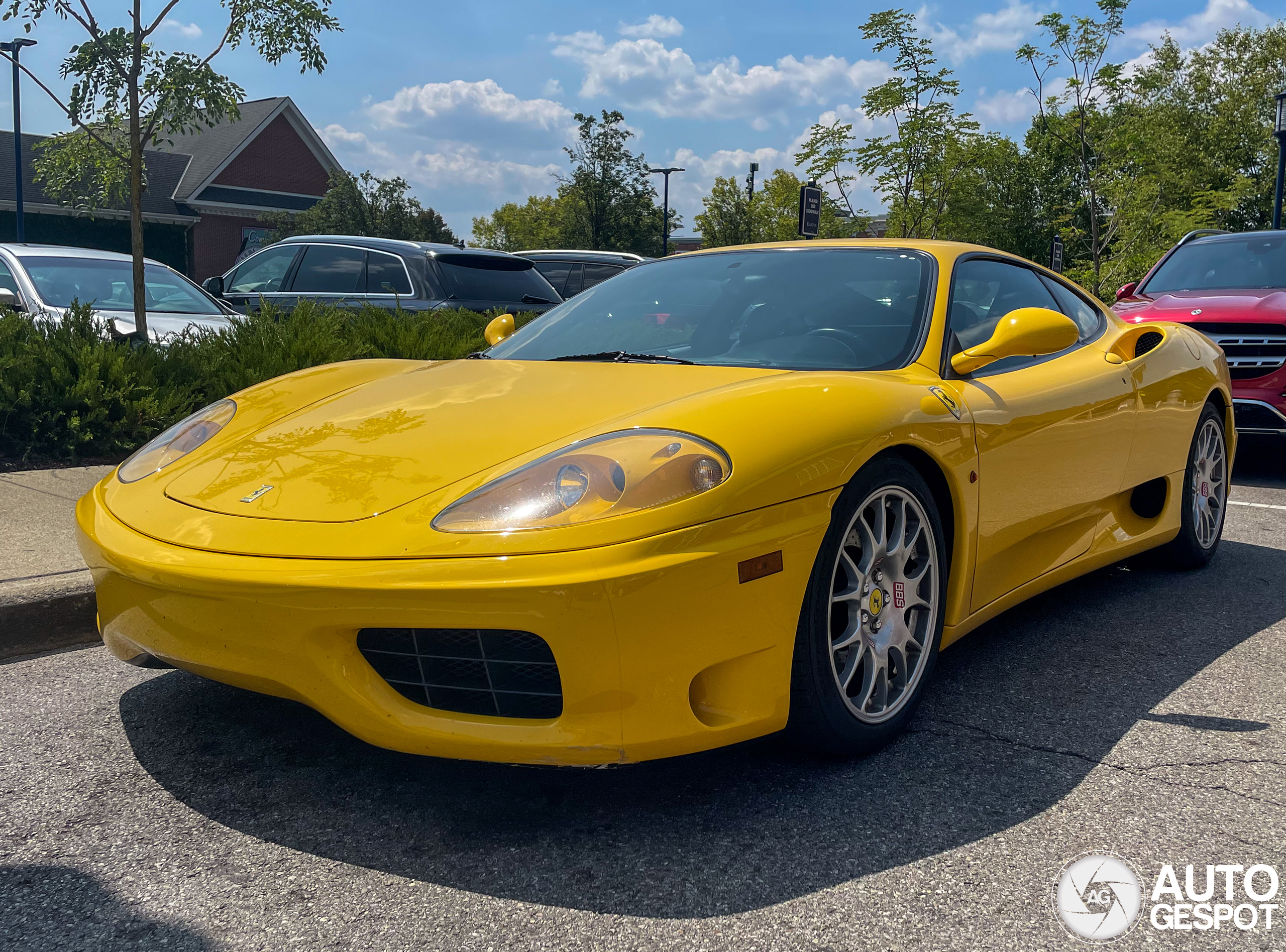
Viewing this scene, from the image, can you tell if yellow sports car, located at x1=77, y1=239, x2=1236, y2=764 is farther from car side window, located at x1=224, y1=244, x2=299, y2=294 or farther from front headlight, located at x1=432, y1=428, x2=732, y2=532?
car side window, located at x1=224, y1=244, x2=299, y2=294

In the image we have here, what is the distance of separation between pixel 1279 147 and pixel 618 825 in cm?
1797

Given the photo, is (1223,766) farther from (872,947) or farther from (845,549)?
(872,947)

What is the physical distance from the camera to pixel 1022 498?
304 cm

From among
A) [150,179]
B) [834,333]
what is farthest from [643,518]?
[150,179]

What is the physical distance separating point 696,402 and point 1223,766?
1525 mm

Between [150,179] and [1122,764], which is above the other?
[150,179]

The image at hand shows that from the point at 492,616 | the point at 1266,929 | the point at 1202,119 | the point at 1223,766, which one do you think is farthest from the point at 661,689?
the point at 1202,119

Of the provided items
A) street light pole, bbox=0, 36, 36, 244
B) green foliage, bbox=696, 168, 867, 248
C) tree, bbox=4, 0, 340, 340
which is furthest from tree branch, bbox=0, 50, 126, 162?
green foliage, bbox=696, 168, 867, 248

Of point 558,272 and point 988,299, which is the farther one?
point 558,272

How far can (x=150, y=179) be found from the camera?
35781 mm

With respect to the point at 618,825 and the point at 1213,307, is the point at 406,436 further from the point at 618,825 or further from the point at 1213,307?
the point at 1213,307

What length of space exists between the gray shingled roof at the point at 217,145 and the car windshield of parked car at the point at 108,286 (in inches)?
1178

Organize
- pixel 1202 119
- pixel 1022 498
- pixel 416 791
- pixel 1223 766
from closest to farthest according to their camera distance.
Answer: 1. pixel 416 791
2. pixel 1223 766
3. pixel 1022 498
4. pixel 1202 119

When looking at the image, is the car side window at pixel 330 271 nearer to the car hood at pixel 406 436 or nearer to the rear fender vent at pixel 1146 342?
the car hood at pixel 406 436
